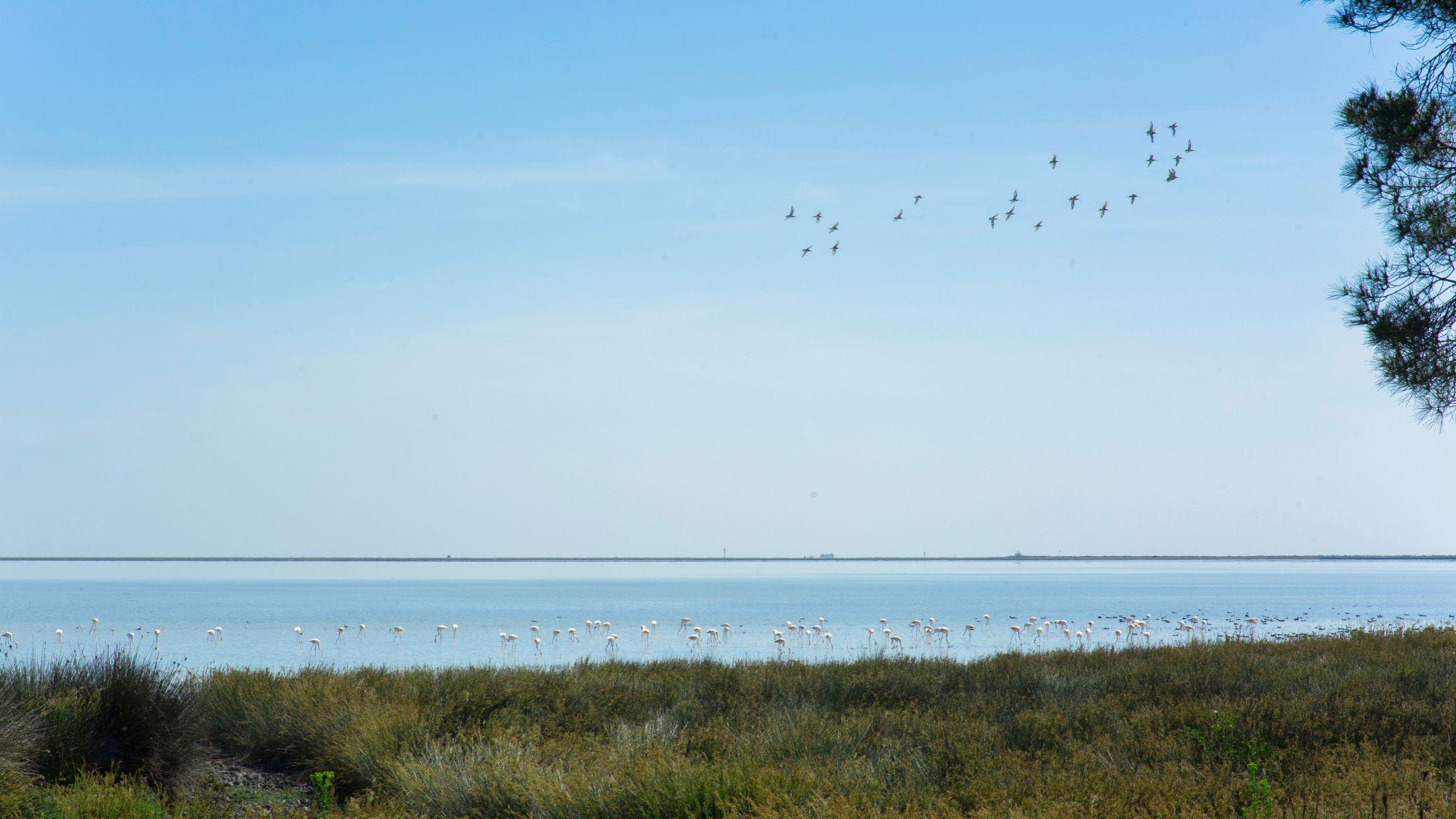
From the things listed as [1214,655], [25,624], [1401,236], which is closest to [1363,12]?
[1401,236]

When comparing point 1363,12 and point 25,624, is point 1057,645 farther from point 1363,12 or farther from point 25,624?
point 25,624

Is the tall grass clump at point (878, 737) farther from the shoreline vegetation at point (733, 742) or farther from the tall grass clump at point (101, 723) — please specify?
the tall grass clump at point (101, 723)

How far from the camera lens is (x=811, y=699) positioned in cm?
1141

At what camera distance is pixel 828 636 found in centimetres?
3030

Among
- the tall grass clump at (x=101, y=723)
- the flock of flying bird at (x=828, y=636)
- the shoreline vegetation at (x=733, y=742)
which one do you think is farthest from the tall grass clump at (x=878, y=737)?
the flock of flying bird at (x=828, y=636)

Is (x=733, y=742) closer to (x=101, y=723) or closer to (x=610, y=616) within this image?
(x=101, y=723)

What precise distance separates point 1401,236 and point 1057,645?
64.1 ft

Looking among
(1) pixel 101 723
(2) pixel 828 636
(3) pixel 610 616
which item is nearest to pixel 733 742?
(1) pixel 101 723

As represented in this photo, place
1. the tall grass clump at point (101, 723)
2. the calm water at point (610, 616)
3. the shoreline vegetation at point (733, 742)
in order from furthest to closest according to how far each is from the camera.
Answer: the calm water at point (610, 616), the tall grass clump at point (101, 723), the shoreline vegetation at point (733, 742)

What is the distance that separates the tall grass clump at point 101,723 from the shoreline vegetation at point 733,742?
0.07 ft

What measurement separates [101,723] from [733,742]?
5.04 m

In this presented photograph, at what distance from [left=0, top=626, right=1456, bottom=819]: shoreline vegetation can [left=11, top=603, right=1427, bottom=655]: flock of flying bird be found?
47.6 feet

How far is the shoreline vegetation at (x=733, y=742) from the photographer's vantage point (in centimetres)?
660

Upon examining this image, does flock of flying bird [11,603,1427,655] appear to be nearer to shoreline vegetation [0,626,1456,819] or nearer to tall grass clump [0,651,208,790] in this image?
shoreline vegetation [0,626,1456,819]
